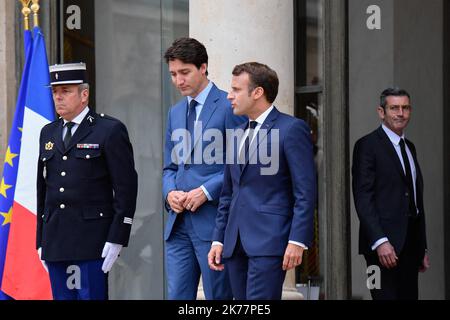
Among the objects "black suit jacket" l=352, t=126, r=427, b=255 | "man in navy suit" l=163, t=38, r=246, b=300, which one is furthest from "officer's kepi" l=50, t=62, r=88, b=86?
"black suit jacket" l=352, t=126, r=427, b=255

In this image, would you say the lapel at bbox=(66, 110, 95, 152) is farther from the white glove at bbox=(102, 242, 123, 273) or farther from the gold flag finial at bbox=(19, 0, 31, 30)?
the gold flag finial at bbox=(19, 0, 31, 30)

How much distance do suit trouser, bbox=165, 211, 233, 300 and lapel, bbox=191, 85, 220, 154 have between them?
1.62ft

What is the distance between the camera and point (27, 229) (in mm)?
8922

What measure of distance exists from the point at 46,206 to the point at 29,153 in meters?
1.24

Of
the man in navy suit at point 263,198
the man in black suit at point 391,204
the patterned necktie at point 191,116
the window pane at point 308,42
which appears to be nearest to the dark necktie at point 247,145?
the man in navy suit at point 263,198

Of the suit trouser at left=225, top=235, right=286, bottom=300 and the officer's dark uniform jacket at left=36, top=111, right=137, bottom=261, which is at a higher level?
the officer's dark uniform jacket at left=36, top=111, right=137, bottom=261

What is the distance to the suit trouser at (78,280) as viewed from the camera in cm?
762

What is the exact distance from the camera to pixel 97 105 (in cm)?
1055

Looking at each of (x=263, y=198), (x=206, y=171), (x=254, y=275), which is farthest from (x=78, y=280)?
(x=263, y=198)

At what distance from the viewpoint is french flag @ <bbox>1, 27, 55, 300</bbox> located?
8875mm

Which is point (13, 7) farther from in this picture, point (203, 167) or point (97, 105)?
point (203, 167)

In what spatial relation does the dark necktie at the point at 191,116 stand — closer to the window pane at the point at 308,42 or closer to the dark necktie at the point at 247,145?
the dark necktie at the point at 247,145

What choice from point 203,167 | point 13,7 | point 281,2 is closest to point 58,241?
point 203,167

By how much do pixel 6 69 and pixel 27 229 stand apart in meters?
1.84
